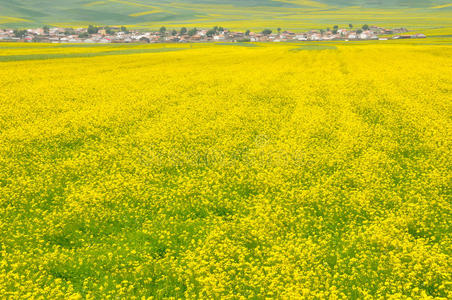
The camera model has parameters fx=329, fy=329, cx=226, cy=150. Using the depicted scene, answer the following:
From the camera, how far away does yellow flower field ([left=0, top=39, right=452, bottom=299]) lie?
26.5 ft

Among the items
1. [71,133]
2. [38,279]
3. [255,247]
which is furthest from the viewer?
[71,133]

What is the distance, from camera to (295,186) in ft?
42.5

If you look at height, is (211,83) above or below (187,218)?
above

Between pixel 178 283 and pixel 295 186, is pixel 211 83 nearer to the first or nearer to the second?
pixel 295 186

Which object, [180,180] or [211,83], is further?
[211,83]

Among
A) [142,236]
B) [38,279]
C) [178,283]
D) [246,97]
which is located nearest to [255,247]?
[178,283]

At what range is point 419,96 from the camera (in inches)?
1075

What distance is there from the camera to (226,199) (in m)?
11.6

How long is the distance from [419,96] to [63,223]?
27930 mm

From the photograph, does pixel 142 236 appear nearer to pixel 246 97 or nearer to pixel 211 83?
pixel 246 97

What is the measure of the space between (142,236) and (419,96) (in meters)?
26.4

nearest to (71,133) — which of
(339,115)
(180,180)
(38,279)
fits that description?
(180,180)

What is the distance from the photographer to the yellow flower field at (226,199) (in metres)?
8.09

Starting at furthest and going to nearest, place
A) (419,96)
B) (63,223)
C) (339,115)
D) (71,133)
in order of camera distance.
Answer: (419,96), (339,115), (71,133), (63,223)
